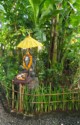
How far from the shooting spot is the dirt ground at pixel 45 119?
3137mm

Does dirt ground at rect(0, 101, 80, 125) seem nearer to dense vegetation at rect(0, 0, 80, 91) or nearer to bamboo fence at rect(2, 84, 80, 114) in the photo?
bamboo fence at rect(2, 84, 80, 114)

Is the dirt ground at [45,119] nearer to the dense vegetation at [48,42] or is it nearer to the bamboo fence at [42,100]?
the bamboo fence at [42,100]

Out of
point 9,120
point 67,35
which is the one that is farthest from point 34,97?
point 67,35

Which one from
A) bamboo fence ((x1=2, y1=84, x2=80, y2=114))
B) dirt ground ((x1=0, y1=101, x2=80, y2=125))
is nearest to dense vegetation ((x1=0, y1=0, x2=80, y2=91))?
bamboo fence ((x1=2, y1=84, x2=80, y2=114))

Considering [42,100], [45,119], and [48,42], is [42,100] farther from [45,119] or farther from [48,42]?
[48,42]

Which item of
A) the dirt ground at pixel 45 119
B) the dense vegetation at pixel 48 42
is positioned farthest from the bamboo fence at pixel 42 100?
the dense vegetation at pixel 48 42

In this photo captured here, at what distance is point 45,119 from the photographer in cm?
319

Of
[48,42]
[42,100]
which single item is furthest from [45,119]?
[48,42]

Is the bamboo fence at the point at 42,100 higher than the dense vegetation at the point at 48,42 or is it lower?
lower

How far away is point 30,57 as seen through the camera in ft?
10.7

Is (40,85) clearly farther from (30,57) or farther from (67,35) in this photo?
(67,35)

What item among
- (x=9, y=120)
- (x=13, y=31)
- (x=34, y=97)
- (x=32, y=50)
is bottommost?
(x=9, y=120)

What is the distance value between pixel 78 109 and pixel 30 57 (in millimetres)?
1020

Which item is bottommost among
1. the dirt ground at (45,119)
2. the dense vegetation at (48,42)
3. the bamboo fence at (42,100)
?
the dirt ground at (45,119)
